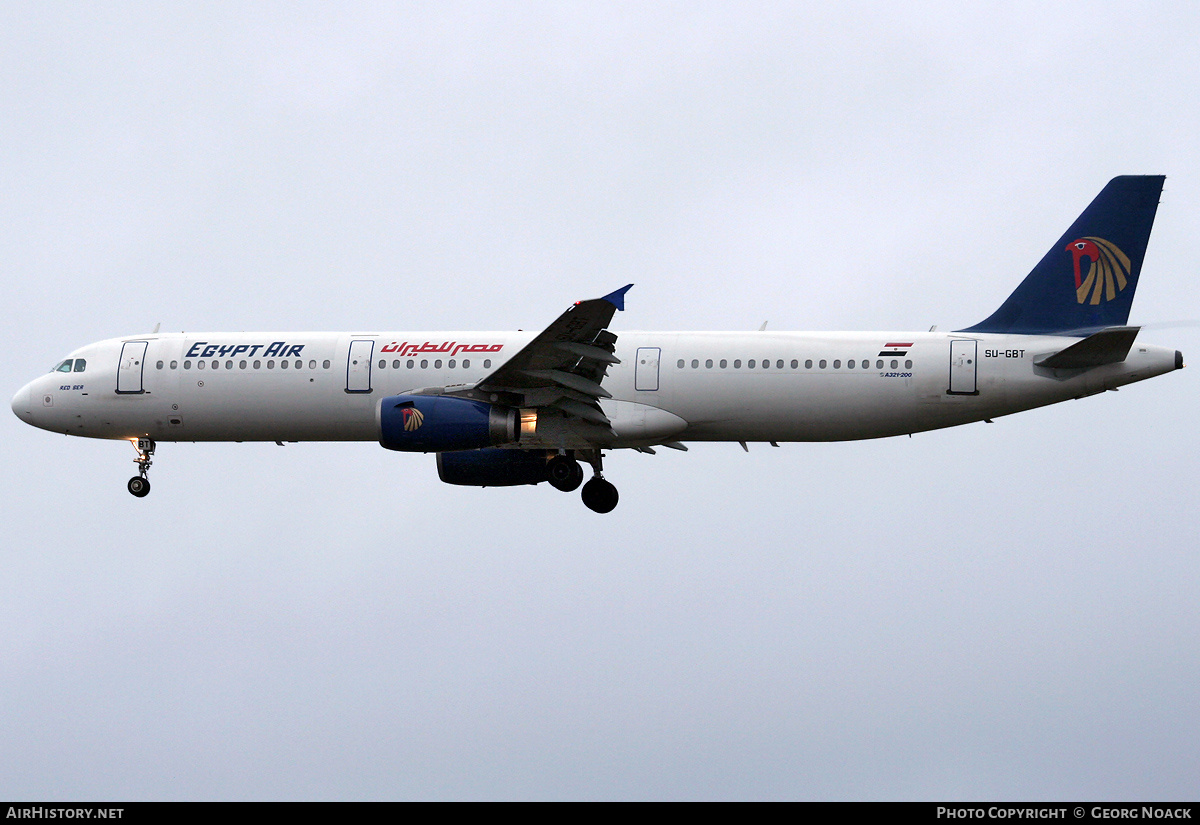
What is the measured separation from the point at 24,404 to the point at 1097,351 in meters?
26.1

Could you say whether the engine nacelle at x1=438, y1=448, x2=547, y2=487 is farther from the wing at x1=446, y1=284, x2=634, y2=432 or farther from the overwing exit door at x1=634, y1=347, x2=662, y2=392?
the overwing exit door at x1=634, y1=347, x2=662, y2=392

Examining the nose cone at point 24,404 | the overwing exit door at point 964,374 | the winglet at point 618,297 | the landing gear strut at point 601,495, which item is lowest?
the landing gear strut at point 601,495

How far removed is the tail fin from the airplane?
3cm

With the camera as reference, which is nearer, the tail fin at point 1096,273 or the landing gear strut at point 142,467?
the tail fin at point 1096,273

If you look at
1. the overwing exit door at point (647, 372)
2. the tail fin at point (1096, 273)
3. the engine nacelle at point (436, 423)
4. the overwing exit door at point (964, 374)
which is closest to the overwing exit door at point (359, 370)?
the engine nacelle at point (436, 423)

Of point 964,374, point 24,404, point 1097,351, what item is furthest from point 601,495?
point 24,404

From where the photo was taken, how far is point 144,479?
121 feet

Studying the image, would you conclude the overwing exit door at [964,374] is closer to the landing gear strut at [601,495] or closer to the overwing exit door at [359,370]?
the landing gear strut at [601,495]

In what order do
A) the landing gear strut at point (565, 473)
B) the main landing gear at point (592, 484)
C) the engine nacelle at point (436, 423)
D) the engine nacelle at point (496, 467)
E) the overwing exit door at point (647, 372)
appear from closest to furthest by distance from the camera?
1. the engine nacelle at point (436, 423)
2. the overwing exit door at point (647, 372)
3. the landing gear strut at point (565, 473)
4. the main landing gear at point (592, 484)
5. the engine nacelle at point (496, 467)

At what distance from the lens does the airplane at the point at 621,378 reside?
32.5 metres

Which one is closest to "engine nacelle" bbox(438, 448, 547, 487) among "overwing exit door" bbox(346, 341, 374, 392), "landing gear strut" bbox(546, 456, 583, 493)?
"landing gear strut" bbox(546, 456, 583, 493)

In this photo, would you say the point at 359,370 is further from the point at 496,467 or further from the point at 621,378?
the point at 621,378

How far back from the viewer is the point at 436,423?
32.4 m

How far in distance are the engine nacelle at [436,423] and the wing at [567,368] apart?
54 centimetres
